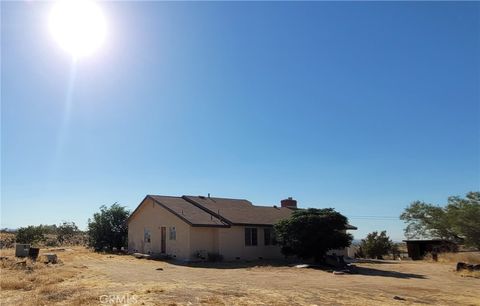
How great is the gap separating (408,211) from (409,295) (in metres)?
38.8

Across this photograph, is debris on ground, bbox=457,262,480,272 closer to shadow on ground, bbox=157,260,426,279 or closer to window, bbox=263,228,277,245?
shadow on ground, bbox=157,260,426,279

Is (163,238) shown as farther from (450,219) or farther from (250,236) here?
(450,219)

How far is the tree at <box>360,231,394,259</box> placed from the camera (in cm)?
4050

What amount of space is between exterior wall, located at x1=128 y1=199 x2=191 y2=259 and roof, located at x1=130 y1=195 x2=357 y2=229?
2.00 feet

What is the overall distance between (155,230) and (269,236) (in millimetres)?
8312

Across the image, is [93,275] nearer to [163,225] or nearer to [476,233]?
[163,225]

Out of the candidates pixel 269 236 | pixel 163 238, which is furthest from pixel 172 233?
pixel 269 236

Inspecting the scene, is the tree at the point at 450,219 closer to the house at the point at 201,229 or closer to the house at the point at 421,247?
the house at the point at 421,247

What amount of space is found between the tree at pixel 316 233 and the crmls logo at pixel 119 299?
15.8 m

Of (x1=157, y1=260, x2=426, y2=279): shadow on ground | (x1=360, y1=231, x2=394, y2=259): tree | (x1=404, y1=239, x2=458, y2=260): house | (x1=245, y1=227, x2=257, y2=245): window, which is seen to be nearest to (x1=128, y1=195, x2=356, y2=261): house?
(x1=245, y1=227, x2=257, y2=245): window

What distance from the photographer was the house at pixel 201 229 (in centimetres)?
3041

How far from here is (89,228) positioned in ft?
132

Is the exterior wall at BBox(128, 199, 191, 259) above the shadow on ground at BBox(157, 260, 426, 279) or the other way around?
above

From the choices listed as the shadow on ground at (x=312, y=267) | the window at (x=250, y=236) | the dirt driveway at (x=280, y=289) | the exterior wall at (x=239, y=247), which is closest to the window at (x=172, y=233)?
the shadow on ground at (x=312, y=267)
